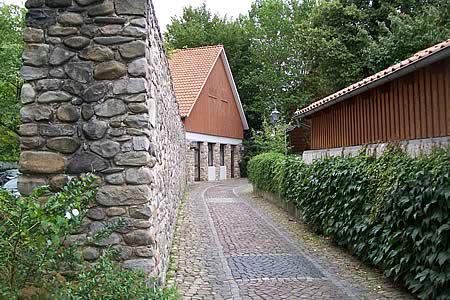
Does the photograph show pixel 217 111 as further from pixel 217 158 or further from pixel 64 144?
pixel 64 144

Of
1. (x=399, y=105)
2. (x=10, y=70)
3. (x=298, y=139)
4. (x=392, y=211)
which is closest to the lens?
(x=392, y=211)

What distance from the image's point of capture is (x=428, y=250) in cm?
422

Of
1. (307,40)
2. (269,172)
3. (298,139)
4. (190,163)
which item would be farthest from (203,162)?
(269,172)

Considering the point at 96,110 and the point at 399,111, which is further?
the point at 399,111

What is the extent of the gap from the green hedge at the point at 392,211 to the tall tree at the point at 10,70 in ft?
30.8

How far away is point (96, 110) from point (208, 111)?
2005cm

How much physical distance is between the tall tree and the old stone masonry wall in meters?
9.76

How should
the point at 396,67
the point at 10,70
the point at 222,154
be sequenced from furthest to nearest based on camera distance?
the point at 222,154 < the point at 10,70 < the point at 396,67

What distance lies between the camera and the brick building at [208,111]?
22281 mm

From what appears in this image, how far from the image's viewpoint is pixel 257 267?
19.5 feet

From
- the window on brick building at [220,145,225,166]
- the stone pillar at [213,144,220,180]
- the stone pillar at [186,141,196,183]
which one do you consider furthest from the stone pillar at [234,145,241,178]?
the stone pillar at [186,141,196,183]

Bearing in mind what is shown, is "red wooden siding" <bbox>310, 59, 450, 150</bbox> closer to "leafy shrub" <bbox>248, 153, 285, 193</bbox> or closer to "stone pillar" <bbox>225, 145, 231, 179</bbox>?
"leafy shrub" <bbox>248, 153, 285, 193</bbox>

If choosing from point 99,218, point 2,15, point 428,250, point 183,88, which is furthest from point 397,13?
point 99,218

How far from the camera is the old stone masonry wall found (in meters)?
4.11
